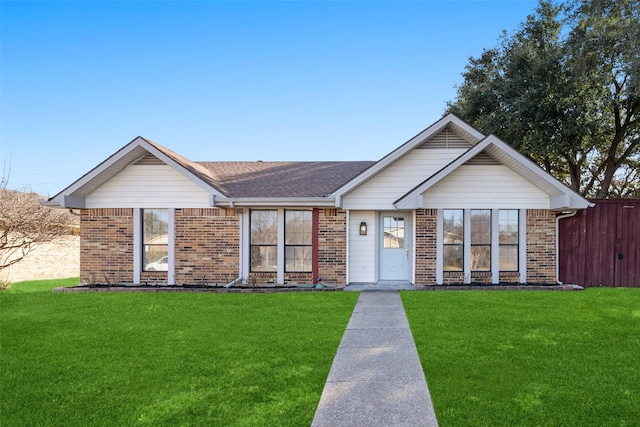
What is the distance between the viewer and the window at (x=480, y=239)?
11109mm

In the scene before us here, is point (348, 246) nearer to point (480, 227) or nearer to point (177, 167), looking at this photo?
point (480, 227)

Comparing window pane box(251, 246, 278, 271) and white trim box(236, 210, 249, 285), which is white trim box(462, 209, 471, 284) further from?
white trim box(236, 210, 249, 285)

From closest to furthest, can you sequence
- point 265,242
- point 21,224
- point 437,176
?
1. point 437,176
2. point 265,242
3. point 21,224

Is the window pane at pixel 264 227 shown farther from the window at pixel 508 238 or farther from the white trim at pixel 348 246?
the window at pixel 508 238

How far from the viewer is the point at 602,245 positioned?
11266 mm

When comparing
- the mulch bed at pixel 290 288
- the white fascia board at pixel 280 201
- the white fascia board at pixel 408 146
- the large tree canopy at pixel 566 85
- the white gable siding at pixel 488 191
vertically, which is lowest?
the mulch bed at pixel 290 288

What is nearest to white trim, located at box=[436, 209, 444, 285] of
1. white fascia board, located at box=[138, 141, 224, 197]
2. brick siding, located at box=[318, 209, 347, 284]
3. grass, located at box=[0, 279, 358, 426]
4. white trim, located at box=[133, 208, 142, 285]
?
brick siding, located at box=[318, 209, 347, 284]

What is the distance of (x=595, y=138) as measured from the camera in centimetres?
1722

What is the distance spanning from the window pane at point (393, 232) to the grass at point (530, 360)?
3.24 meters

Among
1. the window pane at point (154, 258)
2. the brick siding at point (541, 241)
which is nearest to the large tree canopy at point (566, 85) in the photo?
the brick siding at point (541, 241)

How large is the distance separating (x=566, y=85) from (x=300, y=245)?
13.7 m

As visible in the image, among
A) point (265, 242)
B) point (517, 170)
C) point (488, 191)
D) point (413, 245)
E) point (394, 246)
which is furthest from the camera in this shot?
point (394, 246)

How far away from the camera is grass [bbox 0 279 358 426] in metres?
3.69

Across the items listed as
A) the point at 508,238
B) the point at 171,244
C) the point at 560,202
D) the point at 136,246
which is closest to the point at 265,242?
the point at 171,244
